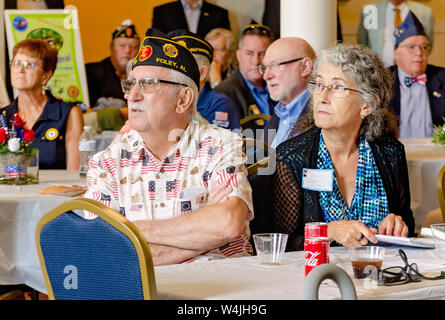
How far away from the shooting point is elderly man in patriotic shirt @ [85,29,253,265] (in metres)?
2.46

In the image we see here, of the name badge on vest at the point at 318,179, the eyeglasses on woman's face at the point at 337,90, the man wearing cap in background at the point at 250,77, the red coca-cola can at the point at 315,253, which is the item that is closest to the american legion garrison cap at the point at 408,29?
the man wearing cap in background at the point at 250,77

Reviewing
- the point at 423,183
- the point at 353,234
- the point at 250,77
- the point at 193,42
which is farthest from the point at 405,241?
the point at 250,77

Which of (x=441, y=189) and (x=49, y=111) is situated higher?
(x=49, y=111)

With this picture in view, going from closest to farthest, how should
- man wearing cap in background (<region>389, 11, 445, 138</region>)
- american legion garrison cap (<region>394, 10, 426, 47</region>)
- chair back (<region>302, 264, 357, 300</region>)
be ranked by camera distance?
1. chair back (<region>302, 264, 357, 300</region>)
2. man wearing cap in background (<region>389, 11, 445, 138</region>)
3. american legion garrison cap (<region>394, 10, 426, 47</region>)

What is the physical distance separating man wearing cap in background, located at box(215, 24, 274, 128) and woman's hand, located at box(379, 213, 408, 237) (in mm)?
4239

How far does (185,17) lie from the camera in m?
9.15

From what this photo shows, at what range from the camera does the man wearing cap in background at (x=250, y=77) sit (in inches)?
272

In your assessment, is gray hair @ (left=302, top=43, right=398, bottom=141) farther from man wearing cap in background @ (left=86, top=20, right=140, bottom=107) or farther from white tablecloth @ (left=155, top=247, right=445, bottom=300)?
man wearing cap in background @ (left=86, top=20, right=140, bottom=107)

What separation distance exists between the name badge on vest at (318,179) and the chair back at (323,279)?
1.26 metres

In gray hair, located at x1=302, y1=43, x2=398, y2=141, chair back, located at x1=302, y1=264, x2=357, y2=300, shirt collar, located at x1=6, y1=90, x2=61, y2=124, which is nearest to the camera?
chair back, located at x1=302, y1=264, x2=357, y2=300

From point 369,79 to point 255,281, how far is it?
1379 mm

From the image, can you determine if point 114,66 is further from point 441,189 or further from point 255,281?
point 255,281

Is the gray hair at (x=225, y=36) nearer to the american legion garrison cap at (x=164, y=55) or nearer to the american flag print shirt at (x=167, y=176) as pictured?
the american legion garrison cap at (x=164, y=55)

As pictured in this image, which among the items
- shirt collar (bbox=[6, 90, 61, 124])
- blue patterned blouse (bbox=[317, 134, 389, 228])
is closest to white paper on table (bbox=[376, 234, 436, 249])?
blue patterned blouse (bbox=[317, 134, 389, 228])
